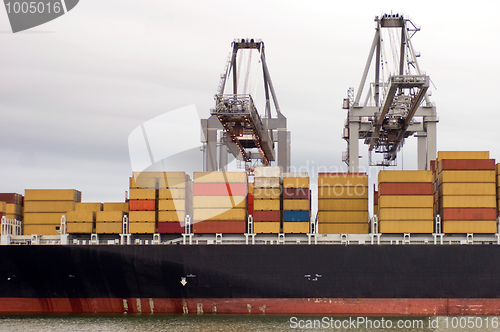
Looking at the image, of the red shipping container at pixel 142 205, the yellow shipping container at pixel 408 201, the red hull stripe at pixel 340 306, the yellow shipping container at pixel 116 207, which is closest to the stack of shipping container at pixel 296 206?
the red hull stripe at pixel 340 306

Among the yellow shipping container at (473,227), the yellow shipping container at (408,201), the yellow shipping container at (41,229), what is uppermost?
the yellow shipping container at (408,201)

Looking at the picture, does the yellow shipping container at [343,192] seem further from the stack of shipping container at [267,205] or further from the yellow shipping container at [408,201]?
the stack of shipping container at [267,205]

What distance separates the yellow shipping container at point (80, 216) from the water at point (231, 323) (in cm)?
672

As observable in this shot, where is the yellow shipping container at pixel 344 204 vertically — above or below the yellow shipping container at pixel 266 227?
above

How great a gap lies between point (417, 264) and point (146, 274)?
18.1 meters

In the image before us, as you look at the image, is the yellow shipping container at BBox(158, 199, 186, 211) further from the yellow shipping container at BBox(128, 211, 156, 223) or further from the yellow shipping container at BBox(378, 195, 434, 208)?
the yellow shipping container at BBox(378, 195, 434, 208)

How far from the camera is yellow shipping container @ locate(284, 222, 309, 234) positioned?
45.2 meters

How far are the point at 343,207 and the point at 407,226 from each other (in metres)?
4.52

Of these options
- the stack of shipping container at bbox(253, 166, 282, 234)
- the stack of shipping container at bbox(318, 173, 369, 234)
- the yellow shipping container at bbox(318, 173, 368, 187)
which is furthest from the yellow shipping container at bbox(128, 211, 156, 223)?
the yellow shipping container at bbox(318, 173, 368, 187)

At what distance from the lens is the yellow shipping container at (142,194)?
46.0 meters

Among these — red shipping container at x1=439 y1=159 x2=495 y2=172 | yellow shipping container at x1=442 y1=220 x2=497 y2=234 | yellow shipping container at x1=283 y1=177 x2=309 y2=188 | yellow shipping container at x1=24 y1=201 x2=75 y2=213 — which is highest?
red shipping container at x1=439 y1=159 x2=495 y2=172

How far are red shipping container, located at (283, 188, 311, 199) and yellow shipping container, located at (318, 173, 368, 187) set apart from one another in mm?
1406

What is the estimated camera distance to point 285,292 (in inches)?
1720

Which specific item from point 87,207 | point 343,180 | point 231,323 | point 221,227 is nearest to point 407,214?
point 343,180
